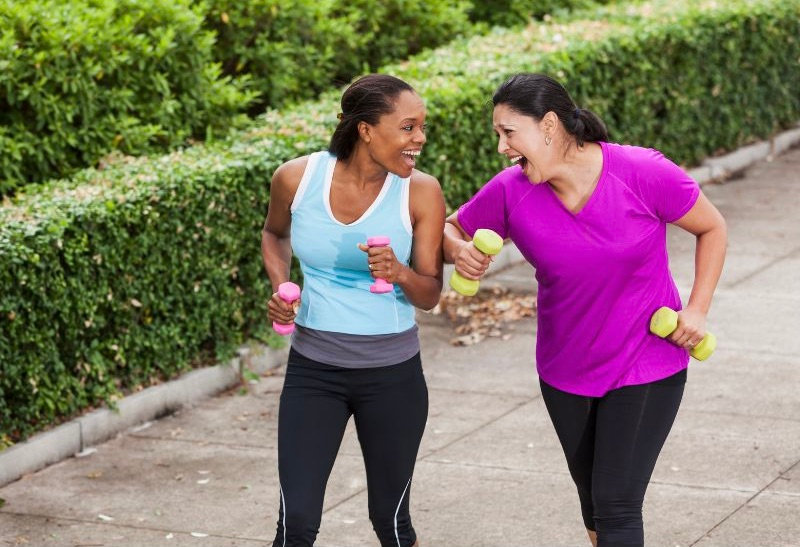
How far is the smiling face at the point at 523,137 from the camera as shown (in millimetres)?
4375

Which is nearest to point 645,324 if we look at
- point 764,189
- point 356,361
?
point 356,361

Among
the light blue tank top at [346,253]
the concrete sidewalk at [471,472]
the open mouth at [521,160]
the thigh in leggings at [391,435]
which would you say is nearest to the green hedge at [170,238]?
the concrete sidewalk at [471,472]

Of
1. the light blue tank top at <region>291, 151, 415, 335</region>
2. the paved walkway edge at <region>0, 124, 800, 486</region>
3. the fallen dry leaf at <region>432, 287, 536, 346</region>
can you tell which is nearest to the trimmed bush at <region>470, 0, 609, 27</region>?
the fallen dry leaf at <region>432, 287, 536, 346</region>

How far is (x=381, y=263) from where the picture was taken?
14.2 ft

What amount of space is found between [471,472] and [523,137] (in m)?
2.60

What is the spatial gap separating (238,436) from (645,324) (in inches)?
129

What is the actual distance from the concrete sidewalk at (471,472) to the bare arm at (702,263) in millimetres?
1511

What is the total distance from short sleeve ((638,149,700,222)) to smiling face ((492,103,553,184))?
1.00 feet

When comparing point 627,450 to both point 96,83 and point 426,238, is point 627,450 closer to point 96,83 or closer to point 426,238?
point 426,238

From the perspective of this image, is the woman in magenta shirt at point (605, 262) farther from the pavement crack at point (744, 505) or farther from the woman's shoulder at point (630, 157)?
the pavement crack at point (744, 505)

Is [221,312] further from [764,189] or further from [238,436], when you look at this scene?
[764,189]

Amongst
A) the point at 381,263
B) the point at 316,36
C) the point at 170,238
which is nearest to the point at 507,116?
the point at 381,263

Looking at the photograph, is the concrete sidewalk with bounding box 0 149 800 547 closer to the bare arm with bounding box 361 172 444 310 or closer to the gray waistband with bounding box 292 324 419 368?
the gray waistband with bounding box 292 324 419 368

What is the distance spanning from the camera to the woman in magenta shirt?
14.5 ft
